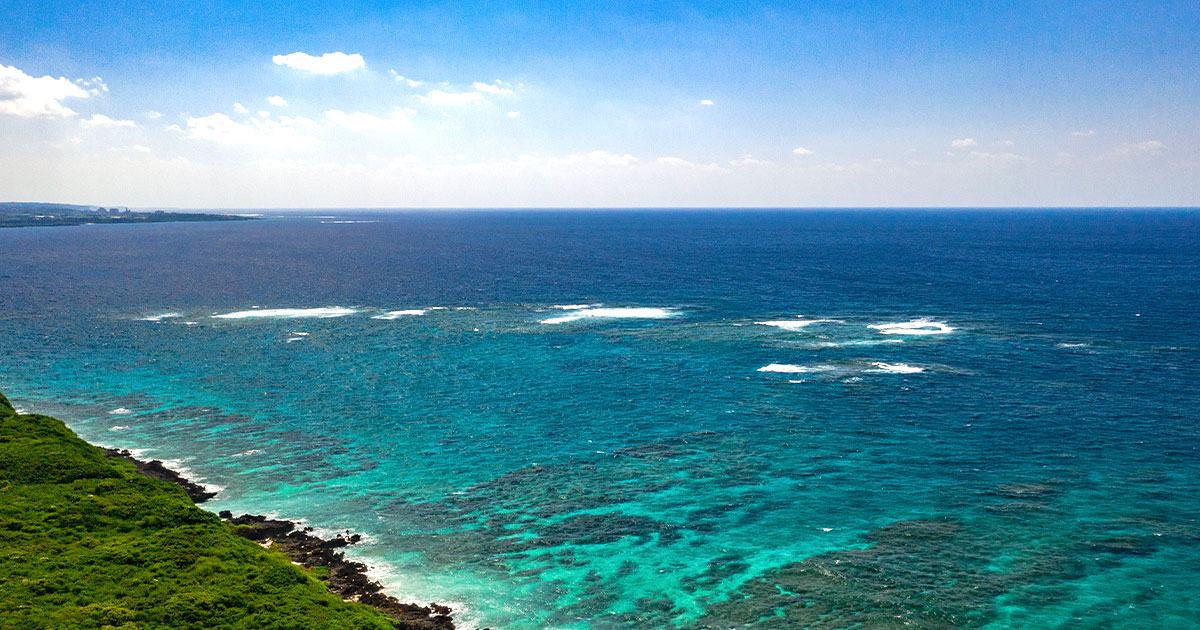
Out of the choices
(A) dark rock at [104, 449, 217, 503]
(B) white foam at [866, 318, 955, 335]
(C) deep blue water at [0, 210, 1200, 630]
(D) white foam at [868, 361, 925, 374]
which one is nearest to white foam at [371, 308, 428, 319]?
(C) deep blue water at [0, 210, 1200, 630]

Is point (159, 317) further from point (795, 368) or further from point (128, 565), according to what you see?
point (795, 368)

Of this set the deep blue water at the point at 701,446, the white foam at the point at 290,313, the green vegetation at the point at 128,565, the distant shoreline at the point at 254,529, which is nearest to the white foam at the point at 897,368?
the deep blue water at the point at 701,446

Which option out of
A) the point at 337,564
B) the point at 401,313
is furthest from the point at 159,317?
the point at 337,564

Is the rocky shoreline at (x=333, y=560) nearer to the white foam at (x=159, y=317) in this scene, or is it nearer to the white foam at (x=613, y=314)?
the white foam at (x=613, y=314)

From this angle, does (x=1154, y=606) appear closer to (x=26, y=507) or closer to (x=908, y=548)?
(x=908, y=548)

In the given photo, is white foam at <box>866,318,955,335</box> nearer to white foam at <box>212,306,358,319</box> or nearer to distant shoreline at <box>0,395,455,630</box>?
distant shoreline at <box>0,395,455,630</box>
